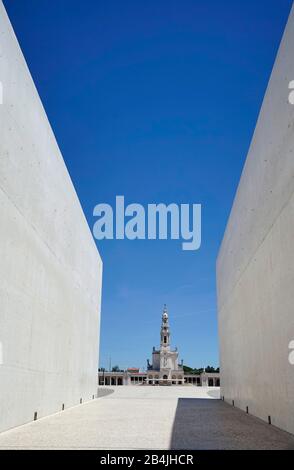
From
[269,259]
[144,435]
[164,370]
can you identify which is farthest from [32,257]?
[164,370]

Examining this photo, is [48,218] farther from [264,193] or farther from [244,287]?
[244,287]

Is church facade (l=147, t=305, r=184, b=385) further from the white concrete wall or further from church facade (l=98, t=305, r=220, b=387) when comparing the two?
the white concrete wall

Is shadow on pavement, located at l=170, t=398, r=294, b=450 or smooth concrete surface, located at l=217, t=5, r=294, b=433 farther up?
smooth concrete surface, located at l=217, t=5, r=294, b=433

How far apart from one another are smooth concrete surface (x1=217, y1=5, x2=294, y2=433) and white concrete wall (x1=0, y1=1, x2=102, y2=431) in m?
4.54

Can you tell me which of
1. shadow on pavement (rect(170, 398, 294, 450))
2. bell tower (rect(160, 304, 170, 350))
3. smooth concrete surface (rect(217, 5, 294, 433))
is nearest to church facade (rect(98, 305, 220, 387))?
bell tower (rect(160, 304, 170, 350))

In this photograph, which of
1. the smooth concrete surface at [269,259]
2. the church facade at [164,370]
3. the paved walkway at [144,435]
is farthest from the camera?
A: the church facade at [164,370]

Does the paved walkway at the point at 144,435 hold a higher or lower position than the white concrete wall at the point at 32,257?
lower

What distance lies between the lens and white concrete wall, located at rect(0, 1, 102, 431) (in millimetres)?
7055

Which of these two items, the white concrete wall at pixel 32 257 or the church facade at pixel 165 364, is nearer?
the white concrete wall at pixel 32 257

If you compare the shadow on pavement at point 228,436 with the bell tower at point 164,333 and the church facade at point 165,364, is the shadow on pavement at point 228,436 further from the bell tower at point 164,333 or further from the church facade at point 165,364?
the bell tower at point 164,333

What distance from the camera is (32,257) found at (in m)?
8.58

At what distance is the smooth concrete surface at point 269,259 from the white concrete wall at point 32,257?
4543mm

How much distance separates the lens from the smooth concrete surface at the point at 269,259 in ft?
23.0

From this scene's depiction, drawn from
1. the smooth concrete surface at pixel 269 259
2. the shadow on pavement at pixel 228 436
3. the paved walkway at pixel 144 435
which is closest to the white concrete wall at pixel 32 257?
the paved walkway at pixel 144 435
